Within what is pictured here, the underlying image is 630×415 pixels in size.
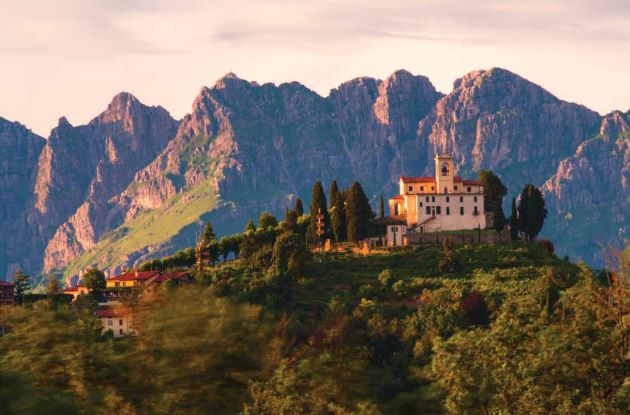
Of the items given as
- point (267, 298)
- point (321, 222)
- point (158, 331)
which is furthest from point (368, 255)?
point (158, 331)

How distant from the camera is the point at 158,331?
148ft

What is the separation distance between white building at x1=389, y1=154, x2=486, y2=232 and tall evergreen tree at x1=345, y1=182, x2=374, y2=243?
7.18 m

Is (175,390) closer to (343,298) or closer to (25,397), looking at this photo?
(25,397)

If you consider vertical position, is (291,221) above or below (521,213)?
above

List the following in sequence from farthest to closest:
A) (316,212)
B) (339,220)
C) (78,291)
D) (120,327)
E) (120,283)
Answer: (78,291) → (120,283) → (316,212) → (339,220) → (120,327)

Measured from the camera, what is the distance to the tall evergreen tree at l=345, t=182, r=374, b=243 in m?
175

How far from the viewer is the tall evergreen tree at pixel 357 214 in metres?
175

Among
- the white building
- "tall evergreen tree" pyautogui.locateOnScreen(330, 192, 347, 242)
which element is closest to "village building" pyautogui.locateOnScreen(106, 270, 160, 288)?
"tall evergreen tree" pyautogui.locateOnScreen(330, 192, 347, 242)

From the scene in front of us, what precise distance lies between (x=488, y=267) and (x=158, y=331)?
123912 mm

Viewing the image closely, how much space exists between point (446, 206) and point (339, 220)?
1679cm

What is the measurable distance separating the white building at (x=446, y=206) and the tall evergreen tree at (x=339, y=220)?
1001 centimetres

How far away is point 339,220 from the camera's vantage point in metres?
179

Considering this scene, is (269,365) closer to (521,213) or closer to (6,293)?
(521,213)

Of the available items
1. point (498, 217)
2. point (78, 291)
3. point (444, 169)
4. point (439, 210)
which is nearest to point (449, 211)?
point (439, 210)
